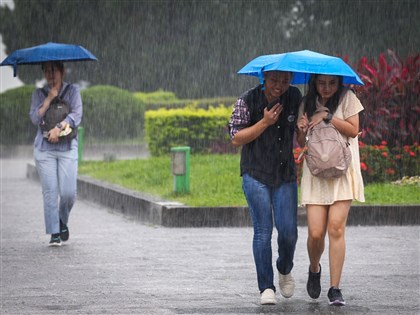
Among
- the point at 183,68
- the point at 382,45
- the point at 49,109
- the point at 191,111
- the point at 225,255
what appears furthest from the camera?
the point at 183,68

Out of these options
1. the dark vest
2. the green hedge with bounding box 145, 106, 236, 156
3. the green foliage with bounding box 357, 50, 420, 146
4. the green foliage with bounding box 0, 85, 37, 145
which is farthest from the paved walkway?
the green foliage with bounding box 0, 85, 37, 145

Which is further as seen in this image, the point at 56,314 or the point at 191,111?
the point at 191,111

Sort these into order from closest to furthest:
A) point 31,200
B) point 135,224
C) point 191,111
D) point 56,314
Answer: point 56,314, point 135,224, point 31,200, point 191,111

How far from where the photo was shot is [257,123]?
7.70m

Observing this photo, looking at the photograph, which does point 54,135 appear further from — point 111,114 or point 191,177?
point 111,114

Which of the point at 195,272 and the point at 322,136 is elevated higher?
the point at 322,136

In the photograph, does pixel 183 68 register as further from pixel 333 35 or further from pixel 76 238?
pixel 76 238

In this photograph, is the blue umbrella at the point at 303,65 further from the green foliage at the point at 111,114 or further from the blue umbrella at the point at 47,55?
the green foliage at the point at 111,114

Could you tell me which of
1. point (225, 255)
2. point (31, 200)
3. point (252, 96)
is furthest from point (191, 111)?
point (252, 96)

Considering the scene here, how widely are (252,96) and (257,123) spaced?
0.24 meters

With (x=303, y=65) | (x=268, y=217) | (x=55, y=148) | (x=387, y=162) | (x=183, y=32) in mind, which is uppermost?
(x=183, y=32)

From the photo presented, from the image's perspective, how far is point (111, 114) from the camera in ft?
112

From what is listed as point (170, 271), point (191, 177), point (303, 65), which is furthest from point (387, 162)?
point (303, 65)

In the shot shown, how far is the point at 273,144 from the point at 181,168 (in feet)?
22.3
